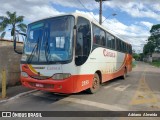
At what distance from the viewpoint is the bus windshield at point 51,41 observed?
8.01 m

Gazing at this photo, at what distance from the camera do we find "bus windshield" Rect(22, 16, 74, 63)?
8.01 meters

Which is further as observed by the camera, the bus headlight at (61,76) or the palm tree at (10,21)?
the palm tree at (10,21)

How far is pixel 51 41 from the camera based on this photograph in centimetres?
827

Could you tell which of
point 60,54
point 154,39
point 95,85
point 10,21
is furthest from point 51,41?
point 154,39

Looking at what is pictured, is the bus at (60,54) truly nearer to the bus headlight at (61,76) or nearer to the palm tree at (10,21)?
the bus headlight at (61,76)

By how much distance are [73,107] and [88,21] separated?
11.7ft

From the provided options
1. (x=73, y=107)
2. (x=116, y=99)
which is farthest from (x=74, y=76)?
(x=116, y=99)

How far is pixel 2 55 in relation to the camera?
445 inches

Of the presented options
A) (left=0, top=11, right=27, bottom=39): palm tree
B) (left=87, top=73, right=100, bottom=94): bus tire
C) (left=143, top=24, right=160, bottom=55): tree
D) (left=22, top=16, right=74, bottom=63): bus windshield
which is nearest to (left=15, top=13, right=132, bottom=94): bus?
(left=22, top=16, right=74, bottom=63): bus windshield

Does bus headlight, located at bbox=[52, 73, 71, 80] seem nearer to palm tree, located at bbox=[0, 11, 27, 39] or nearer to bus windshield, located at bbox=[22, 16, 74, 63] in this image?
bus windshield, located at bbox=[22, 16, 74, 63]

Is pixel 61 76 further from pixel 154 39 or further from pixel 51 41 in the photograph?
pixel 154 39

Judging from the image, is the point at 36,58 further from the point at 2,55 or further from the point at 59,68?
the point at 2,55

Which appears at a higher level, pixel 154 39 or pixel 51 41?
pixel 154 39

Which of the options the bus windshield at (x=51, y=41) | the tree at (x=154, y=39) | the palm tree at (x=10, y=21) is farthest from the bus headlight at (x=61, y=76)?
the tree at (x=154, y=39)
